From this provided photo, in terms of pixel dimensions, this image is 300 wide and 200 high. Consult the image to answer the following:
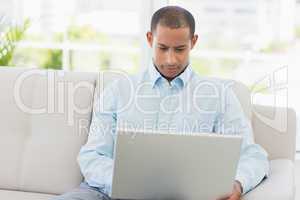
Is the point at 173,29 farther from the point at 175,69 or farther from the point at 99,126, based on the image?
the point at 99,126

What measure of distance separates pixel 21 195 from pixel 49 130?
0.28 metres

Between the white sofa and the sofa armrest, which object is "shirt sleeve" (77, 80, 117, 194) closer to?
the white sofa

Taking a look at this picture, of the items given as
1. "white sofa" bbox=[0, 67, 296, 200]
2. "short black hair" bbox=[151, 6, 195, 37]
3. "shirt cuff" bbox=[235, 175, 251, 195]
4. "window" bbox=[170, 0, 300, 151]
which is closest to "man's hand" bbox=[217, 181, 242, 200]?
"shirt cuff" bbox=[235, 175, 251, 195]

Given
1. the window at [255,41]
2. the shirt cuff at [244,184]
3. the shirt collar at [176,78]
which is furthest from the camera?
the window at [255,41]

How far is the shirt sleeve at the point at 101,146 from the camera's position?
75.3 inches

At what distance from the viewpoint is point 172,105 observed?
2.04 metres

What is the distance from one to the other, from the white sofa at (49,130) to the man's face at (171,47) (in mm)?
341

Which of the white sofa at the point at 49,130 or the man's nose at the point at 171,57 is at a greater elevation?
the man's nose at the point at 171,57

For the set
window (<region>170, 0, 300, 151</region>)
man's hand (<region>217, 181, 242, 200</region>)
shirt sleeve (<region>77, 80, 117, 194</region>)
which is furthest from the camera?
window (<region>170, 0, 300, 151</region>)

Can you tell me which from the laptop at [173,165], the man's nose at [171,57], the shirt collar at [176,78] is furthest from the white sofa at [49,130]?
the laptop at [173,165]

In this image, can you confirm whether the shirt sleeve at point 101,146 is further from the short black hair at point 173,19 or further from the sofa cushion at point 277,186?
the sofa cushion at point 277,186

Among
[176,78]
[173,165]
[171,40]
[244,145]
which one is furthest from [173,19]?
[173,165]

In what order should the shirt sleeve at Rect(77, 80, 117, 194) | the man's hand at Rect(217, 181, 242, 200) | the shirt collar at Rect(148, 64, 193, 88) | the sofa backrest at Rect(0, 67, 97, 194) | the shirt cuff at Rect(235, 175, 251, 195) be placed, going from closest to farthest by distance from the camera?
the man's hand at Rect(217, 181, 242, 200) < the shirt cuff at Rect(235, 175, 251, 195) < the shirt sleeve at Rect(77, 80, 117, 194) < the shirt collar at Rect(148, 64, 193, 88) < the sofa backrest at Rect(0, 67, 97, 194)

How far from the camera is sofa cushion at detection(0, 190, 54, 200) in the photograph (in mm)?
2083
